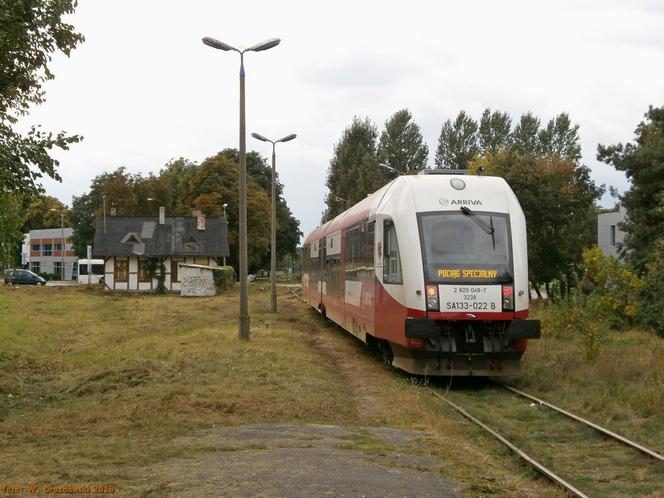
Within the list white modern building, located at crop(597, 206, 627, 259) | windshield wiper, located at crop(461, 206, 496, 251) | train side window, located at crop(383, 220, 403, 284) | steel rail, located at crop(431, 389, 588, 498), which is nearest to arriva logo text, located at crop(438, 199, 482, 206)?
windshield wiper, located at crop(461, 206, 496, 251)

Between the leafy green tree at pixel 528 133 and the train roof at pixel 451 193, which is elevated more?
the leafy green tree at pixel 528 133

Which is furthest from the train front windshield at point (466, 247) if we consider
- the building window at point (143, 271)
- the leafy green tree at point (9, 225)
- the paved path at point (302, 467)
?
the building window at point (143, 271)

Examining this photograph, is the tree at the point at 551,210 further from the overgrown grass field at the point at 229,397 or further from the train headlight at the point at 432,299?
the train headlight at the point at 432,299

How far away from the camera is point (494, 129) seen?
7262 centimetres

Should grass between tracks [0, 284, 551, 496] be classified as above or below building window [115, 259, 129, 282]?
below

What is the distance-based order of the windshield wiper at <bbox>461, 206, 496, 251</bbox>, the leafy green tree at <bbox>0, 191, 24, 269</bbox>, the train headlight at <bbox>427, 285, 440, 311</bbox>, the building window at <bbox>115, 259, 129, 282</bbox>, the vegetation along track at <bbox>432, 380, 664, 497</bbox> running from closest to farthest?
1. the vegetation along track at <bbox>432, 380, 664, 497</bbox>
2. the leafy green tree at <bbox>0, 191, 24, 269</bbox>
3. the train headlight at <bbox>427, 285, 440, 311</bbox>
4. the windshield wiper at <bbox>461, 206, 496, 251</bbox>
5. the building window at <bbox>115, 259, 129, 282</bbox>

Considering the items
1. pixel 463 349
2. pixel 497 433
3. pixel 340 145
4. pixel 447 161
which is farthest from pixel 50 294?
pixel 497 433

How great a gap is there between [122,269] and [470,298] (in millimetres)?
46273

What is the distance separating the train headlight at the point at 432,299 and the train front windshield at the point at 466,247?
158mm

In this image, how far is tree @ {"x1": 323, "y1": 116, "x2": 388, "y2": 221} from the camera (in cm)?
6619

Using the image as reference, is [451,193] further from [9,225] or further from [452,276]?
[9,225]

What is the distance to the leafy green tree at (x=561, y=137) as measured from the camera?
2768 inches

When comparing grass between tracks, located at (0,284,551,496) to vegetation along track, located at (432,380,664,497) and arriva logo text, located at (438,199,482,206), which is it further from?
arriva logo text, located at (438,199,482,206)

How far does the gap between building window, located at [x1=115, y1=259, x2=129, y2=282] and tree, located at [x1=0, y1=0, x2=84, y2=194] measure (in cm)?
4495
